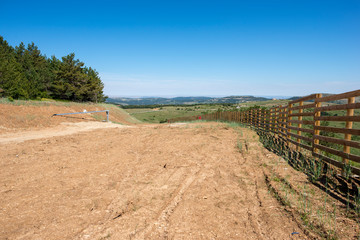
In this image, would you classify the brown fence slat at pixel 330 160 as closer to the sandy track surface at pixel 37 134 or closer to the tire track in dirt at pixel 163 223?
the tire track in dirt at pixel 163 223

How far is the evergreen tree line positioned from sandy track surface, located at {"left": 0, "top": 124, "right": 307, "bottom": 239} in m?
29.0

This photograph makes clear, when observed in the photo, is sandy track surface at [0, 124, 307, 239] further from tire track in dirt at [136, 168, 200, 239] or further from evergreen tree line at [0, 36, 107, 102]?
Answer: evergreen tree line at [0, 36, 107, 102]

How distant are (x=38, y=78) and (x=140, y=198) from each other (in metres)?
43.5

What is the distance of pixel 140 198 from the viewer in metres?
3.94

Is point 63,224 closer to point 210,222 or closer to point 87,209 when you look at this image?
point 87,209

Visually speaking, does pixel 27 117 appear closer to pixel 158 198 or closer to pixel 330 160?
pixel 158 198

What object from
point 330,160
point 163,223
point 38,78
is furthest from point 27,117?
point 38,78

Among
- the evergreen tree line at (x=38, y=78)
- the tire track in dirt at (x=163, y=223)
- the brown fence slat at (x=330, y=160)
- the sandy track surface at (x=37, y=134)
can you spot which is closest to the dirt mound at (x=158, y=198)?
the tire track in dirt at (x=163, y=223)

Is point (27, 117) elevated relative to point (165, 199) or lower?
elevated

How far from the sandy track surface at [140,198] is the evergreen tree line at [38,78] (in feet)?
→ 95.2

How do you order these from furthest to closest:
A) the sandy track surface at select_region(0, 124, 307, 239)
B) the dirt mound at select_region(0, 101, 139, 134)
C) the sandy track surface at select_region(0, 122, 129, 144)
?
the dirt mound at select_region(0, 101, 139, 134), the sandy track surface at select_region(0, 122, 129, 144), the sandy track surface at select_region(0, 124, 307, 239)

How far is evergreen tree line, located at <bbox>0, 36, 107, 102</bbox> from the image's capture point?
29719mm

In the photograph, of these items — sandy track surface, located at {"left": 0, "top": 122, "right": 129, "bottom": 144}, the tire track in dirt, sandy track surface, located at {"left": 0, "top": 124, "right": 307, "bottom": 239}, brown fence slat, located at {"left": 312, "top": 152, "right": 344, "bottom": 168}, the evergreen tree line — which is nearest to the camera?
the tire track in dirt

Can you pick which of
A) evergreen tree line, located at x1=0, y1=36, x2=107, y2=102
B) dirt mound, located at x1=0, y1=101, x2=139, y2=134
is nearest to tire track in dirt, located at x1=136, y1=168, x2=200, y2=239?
dirt mound, located at x1=0, y1=101, x2=139, y2=134
